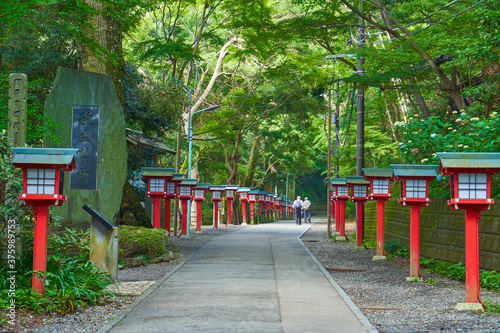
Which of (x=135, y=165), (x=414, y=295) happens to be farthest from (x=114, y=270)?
(x=135, y=165)

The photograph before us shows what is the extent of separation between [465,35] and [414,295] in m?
8.67

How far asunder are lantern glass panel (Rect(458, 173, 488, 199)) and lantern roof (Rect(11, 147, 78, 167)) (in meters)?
5.78

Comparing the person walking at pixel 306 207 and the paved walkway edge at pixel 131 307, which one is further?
the person walking at pixel 306 207

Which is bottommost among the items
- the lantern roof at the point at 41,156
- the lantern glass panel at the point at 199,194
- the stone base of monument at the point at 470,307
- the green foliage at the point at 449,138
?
the stone base of monument at the point at 470,307

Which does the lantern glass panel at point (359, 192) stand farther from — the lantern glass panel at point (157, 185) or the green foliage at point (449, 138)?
the lantern glass panel at point (157, 185)

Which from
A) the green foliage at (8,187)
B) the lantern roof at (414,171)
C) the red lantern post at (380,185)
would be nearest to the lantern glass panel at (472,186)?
the lantern roof at (414,171)

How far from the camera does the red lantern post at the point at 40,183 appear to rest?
26.2 feet

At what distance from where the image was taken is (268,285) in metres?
10.6

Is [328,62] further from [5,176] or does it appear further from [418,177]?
[5,176]

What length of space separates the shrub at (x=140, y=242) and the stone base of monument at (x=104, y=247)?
3492mm

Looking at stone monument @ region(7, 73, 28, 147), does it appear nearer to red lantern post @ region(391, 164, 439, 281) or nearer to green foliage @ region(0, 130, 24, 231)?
green foliage @ region(0, 130, 24, 231)

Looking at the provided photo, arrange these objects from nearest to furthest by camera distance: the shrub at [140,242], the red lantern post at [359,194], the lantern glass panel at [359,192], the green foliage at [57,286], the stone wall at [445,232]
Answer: the green foliage at [57,286] → the stone wall at [445,232] → the shrub at [140,242] → the red lantern post at [359,194] → the lantern glass panel at [359,192]

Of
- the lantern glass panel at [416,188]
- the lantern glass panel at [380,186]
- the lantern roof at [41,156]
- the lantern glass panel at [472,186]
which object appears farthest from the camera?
the lantern glass panel at [380,186]

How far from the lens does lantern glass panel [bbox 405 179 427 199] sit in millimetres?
11950
